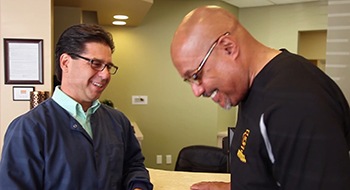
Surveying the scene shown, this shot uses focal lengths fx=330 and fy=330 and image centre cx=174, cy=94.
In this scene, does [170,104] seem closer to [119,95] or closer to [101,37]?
[119,95]

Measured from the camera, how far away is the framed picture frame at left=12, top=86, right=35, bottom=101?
2213 millimetres

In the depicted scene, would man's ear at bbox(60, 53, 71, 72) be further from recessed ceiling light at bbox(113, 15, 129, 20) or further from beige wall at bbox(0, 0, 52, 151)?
recessed ceiling light at bbox(113, 15, 129, 20)

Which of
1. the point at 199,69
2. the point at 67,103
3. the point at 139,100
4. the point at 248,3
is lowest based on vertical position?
the point at 139,100

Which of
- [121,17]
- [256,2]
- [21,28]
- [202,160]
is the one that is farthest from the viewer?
[256,2]

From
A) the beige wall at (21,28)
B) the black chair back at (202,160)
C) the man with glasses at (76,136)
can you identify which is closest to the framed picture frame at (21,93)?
the beige wall at (21,28)

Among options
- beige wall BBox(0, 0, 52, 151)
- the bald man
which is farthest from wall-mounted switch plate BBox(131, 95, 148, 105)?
the bald man

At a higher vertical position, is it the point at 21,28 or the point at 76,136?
the point at 21,28

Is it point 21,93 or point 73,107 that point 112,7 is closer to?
point 21,93

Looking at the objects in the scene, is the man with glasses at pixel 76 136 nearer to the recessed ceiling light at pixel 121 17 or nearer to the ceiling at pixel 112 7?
the ceiling at pixel 112 7

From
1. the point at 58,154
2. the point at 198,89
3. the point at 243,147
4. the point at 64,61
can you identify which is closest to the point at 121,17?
the point at 64,61

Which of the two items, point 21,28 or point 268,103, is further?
point 21,28

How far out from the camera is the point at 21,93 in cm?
222

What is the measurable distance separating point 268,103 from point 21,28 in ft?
6.38

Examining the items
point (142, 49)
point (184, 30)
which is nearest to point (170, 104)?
point (142, 49)
